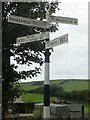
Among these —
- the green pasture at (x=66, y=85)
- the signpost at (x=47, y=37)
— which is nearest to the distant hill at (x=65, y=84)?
the green pasture at (x=66, y=85)

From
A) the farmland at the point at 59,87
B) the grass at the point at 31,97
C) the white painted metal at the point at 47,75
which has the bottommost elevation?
the grass at the point at 31,97

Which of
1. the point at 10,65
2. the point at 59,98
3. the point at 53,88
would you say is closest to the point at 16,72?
the point at 10,65

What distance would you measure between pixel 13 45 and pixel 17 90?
1.41m

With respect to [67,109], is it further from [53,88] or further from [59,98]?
[53,88]

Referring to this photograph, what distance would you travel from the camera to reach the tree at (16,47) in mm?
12117

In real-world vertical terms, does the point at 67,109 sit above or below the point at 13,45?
below

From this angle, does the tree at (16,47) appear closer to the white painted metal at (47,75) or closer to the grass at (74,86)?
the grass at (74,86)

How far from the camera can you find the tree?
12117mm

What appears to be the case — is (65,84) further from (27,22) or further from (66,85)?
(27,22)

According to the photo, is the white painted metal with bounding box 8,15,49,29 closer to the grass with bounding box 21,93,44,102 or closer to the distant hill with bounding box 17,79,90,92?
the distant hill with bounding box 17,79,90,92

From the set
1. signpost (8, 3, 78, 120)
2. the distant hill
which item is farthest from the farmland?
signpost (8, 3, 78, 120)

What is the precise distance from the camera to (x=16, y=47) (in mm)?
12422

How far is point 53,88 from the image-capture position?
1316cm

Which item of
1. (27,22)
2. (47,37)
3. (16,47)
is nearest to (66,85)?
(16,47)
